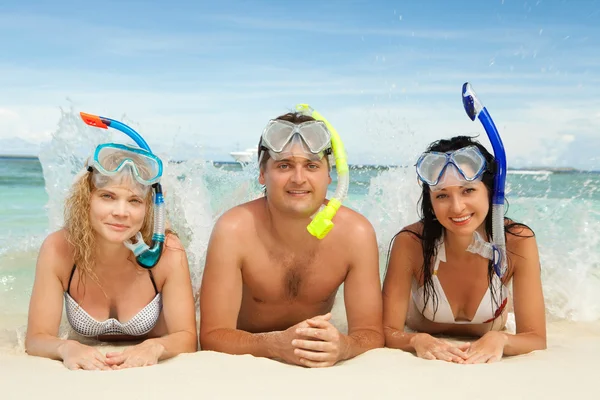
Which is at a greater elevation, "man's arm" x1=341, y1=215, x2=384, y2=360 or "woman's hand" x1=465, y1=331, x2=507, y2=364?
"man's arm" x1=341, y1=215, x2=384, y2=360

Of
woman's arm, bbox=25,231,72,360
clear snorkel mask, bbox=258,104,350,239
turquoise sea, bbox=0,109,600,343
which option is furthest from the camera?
turquoise sea, bbox=0,109,600,343

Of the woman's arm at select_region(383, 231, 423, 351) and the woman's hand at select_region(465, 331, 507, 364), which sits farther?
the woman's arm at select_region(383, 231, 423, 351)

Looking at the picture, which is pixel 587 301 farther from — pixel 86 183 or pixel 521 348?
pixel 86 183

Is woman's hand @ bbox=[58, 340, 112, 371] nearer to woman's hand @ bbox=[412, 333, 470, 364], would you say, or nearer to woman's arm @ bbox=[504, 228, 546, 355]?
woman's hand @ bbox=[412, 333, 470, 364]

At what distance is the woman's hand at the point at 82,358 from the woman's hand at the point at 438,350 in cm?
156

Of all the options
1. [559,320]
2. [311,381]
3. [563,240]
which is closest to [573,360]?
[311,381]

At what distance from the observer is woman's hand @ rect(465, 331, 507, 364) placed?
3.13 m

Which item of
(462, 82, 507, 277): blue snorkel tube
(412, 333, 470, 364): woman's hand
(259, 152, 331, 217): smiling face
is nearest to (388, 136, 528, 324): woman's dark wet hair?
(462, 82, 507, 277): blue snorkel tube

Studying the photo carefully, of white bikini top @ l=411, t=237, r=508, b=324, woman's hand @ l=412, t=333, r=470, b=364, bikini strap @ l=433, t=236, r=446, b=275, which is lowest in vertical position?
woman's hand @ l=412, t=333, r=470, b=364

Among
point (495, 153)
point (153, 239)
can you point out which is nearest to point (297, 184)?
point (153, 239)

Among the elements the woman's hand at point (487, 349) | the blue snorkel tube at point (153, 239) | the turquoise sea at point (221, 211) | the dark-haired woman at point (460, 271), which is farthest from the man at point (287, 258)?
the turquoise sea at point (221, 211)

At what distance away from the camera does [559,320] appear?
16.5ft

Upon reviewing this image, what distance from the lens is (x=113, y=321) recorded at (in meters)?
3.54

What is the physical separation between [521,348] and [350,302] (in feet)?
3.11
